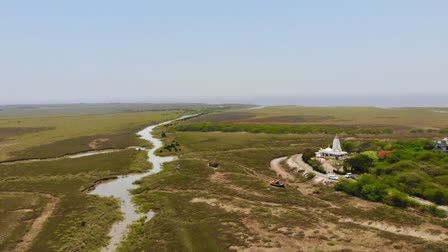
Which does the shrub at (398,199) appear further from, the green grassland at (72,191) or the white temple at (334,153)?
the green grassland at (72,191)

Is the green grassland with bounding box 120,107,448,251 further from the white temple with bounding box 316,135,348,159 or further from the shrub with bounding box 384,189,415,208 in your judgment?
the white temple with bounding box 316,135,348,159

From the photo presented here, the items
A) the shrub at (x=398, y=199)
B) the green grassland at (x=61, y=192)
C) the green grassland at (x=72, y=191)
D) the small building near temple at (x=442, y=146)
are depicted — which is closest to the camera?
the green grassland at (x=72, y=191)

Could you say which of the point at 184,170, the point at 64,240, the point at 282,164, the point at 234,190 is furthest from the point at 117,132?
the point at 64,240

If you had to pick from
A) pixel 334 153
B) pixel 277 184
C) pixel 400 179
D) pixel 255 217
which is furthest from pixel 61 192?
Result: pixel 334 153

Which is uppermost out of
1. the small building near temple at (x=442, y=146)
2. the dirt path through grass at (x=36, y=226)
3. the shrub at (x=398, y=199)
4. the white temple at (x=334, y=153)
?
the small building near temple at (x=442, y=146)

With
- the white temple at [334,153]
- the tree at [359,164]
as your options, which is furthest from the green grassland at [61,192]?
the tree at [359,164]

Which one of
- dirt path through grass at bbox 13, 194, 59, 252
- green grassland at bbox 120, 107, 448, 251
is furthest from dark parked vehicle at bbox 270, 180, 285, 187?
dirt path through grass at bbox 13, 194, 59, 252

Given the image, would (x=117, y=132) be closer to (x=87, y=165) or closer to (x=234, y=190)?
(x=87, y=165)

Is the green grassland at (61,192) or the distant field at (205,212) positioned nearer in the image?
the distant field at (205,212)
